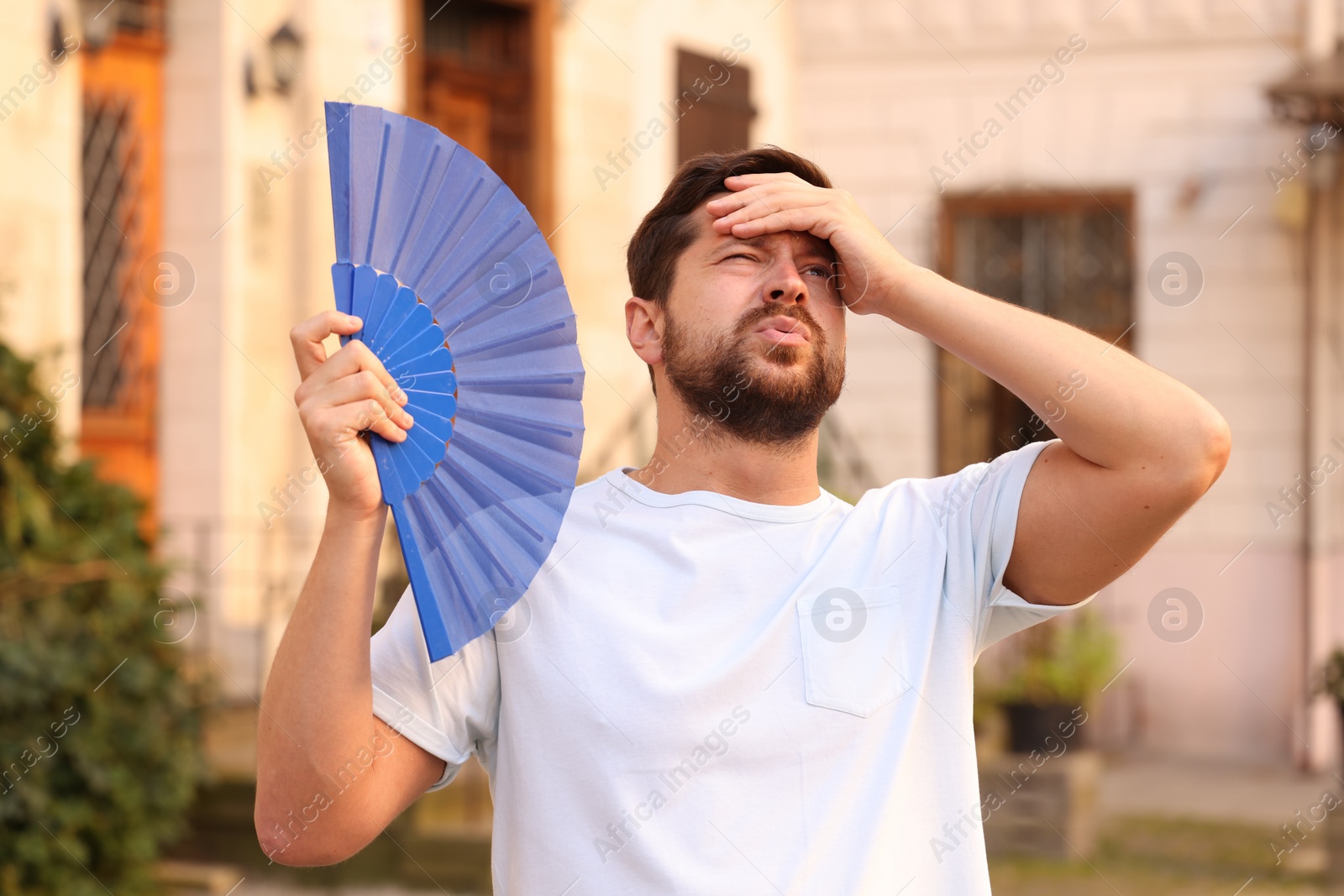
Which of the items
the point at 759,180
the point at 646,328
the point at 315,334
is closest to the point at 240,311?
the point at 646,328

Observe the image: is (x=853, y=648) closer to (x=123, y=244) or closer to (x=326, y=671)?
(x=326, y=671)

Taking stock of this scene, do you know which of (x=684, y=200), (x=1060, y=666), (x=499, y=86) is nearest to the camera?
(x=684, y=200)

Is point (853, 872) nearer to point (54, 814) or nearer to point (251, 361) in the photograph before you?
point (54, 814)

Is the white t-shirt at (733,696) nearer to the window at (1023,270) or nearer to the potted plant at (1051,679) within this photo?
the potted plant at (1051,679)

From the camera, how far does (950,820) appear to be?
1736 mm

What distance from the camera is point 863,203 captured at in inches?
403

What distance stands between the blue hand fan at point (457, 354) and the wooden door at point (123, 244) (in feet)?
17.8

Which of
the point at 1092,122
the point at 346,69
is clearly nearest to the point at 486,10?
the point at 346,69

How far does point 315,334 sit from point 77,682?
310cm

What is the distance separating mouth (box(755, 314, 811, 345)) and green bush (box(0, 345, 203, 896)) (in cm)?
307

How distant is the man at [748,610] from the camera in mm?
1631

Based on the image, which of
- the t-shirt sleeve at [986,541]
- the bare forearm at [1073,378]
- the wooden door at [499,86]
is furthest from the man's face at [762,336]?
→ the wooden door at [499,86]

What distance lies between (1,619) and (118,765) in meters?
0.65

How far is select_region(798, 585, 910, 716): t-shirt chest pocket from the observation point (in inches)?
67.9
